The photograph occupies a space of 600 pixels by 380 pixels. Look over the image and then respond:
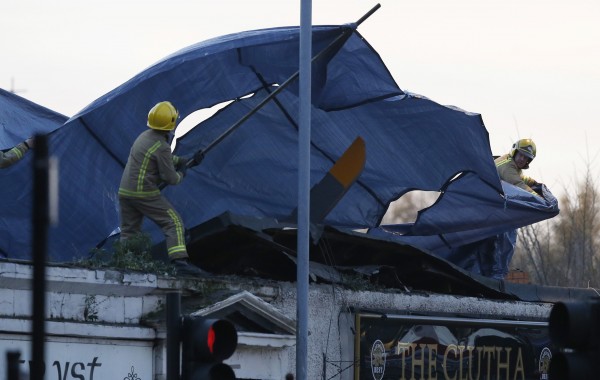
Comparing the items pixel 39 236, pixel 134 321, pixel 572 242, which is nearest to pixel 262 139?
pixel 134 321

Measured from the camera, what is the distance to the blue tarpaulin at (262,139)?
1473cm

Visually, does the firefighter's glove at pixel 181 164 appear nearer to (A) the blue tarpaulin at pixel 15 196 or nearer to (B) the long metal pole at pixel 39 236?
(A) the blue tarpaulin at pixel 15 196

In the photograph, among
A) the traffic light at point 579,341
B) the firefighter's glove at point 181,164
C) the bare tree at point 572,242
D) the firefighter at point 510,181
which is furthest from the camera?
the bare tree at point 572,242

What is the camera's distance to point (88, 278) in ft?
39.9

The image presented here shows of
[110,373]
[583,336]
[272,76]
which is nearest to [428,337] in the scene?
[272,76]

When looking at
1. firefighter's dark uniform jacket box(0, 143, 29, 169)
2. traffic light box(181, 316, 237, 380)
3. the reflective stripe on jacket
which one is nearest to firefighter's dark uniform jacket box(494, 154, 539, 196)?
the reflective stripe on jacket

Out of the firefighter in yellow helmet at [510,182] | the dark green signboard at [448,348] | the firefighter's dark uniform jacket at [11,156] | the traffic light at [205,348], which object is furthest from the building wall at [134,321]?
the firefighter in yellow helmet at [510,182]

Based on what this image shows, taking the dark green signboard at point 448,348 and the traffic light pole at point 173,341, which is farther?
the dark green signboard at point 448,348

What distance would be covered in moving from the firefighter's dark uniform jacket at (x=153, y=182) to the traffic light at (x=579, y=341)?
21.4 feet

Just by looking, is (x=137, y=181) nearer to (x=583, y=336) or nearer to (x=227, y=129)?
(x=227, y=129)

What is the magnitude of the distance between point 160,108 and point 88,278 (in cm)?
215

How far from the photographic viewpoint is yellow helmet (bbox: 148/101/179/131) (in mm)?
13445

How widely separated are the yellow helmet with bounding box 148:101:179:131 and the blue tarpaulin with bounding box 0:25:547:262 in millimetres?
1029

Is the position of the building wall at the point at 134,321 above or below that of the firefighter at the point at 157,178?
below
